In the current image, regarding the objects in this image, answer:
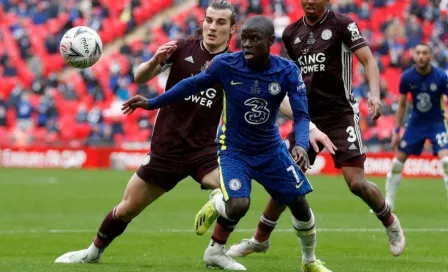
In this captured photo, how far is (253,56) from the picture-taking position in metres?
7.84

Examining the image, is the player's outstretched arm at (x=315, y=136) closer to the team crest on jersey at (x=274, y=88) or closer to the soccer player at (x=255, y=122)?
the soccer player at (x=255, y=122)

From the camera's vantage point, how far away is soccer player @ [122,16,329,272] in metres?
7.94

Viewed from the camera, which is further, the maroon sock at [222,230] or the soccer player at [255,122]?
the maroon sock at [222,230]

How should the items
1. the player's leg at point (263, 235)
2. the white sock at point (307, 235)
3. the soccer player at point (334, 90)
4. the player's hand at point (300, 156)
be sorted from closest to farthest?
the player's hand at point (300, 156) → the white sock at point (307, 235) → the soccer player at point (334, 90) → the player's leg at point (263, 235)

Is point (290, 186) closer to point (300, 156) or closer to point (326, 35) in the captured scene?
point (300, 156)

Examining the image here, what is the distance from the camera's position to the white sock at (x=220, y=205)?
8.12 meters

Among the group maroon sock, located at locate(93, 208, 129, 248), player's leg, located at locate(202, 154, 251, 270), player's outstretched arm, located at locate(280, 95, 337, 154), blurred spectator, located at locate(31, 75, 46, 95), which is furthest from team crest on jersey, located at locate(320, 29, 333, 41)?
blurred spectator, located at locate(31, 75, 46, 95)

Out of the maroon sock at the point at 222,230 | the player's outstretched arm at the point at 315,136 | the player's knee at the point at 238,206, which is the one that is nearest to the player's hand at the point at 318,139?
the player's outstretched arm at the point at 315,136

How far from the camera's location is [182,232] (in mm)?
12539

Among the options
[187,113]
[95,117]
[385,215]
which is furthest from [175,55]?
[95,117]

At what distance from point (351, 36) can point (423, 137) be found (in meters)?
6.08

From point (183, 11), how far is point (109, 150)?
7.63 meters

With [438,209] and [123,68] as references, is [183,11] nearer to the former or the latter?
[123,68]

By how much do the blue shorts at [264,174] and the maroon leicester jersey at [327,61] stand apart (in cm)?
168
